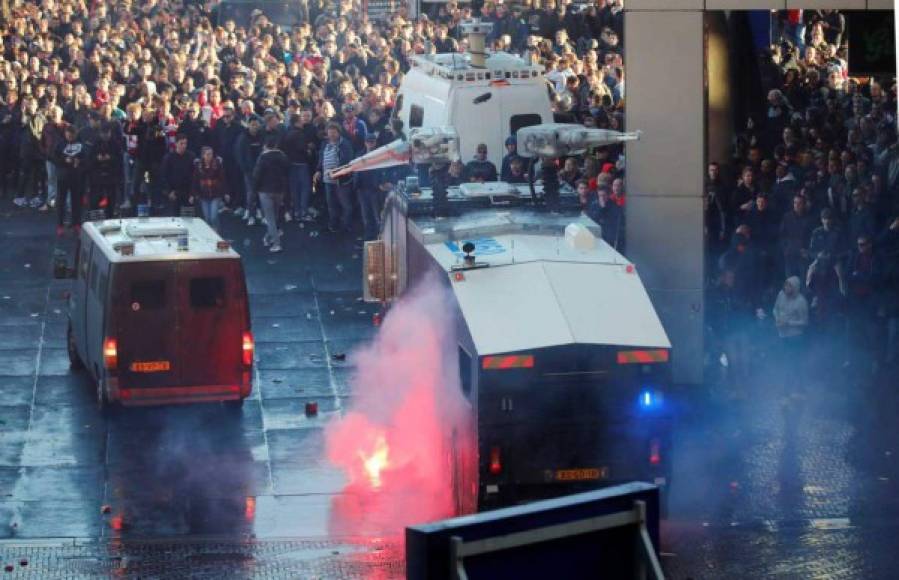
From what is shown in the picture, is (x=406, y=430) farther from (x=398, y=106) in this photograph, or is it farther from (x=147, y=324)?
(x=398, y=106)

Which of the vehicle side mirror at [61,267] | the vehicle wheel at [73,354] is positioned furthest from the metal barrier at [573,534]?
the vehicle wheel at [73,354]

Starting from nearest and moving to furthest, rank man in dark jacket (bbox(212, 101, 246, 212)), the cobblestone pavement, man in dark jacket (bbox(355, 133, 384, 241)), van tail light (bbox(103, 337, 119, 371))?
1. the cobblestone pavement
2. van tail light (bbox(103, 337, 119, 371))
3. man in dark jacket (bbox(355, 133, 384, 241))
4. man in dark jacket (bbox(212, 101, 246, 212))

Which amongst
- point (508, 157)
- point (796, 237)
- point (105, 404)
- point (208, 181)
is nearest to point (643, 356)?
point (105, 404)

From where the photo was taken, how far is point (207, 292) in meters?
21.2

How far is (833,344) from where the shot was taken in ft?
74.6

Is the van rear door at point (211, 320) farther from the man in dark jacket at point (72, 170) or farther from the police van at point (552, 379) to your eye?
the man in dark jacket at point (72, 170)

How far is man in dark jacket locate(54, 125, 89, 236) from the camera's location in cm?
3155

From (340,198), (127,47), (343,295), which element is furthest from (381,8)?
(343,295)

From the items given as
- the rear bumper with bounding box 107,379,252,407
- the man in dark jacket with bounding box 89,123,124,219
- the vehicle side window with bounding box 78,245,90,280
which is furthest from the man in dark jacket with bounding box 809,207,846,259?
the man in dark jacket with bounding box 89,123,124,219

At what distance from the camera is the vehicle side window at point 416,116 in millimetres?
30612

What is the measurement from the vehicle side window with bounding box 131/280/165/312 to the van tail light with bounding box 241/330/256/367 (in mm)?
986

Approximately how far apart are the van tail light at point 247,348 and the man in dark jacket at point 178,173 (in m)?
9.89

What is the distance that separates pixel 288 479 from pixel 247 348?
88.2 inches

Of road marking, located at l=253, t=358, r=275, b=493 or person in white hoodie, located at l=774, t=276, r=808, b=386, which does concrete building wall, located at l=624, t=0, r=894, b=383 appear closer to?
person in white hoodie, located at l=774, t=276, r=808, b=386
